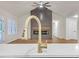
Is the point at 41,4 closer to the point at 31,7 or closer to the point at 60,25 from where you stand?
the point at 31,7

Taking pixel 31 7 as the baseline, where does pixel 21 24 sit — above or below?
below

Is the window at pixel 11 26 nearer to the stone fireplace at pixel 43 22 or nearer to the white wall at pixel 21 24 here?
the white wall at pixel 21 24

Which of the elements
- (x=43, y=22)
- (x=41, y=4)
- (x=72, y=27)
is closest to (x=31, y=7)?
(x=41, y=4)

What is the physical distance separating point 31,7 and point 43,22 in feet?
0.85

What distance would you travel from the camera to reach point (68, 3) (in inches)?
75.9

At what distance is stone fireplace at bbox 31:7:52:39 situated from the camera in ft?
6.28

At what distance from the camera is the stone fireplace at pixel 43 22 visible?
192 cm

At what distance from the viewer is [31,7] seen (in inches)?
76.0

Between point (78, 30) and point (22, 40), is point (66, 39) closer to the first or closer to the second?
point (78, 30)

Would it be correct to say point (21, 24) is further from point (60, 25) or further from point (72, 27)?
point (72, 27)

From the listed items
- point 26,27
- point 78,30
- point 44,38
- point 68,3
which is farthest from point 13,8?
point 78,30

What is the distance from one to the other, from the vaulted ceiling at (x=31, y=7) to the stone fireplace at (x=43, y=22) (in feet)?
0.26

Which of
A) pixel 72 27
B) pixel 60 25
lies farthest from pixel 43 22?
pixel 72 27

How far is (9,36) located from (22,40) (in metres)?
0.18
